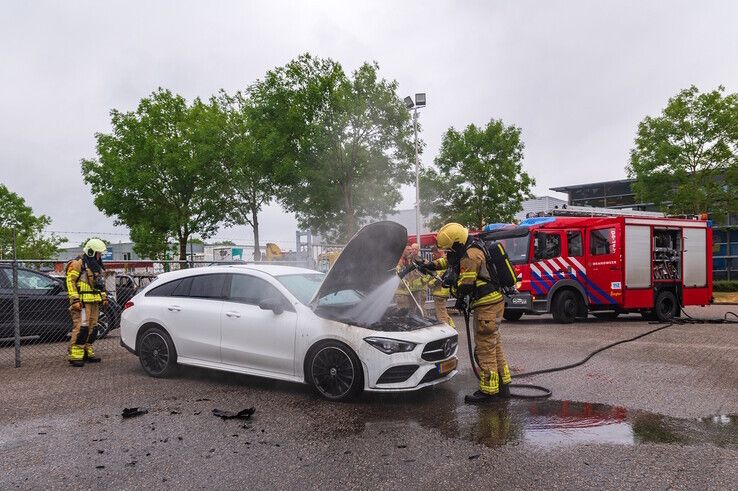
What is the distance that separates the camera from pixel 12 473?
13.6 ft

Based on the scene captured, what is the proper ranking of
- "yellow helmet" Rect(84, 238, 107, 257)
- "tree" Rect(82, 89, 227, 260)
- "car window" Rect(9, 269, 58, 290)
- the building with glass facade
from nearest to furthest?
"yellow helmet" Rect(84, 238, 107, 257)
"car window" Rect(9, 269, 58, 290)
"tree" Rect(82, 89, 227, 260)
the building with glass facade

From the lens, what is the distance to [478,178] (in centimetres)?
2866

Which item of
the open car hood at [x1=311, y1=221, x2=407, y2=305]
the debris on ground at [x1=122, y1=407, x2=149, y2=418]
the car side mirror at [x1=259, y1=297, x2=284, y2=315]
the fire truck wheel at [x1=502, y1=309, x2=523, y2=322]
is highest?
the open car hood at [x1=311, y1=221, x2=407, y2=305]

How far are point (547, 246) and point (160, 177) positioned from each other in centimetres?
2427

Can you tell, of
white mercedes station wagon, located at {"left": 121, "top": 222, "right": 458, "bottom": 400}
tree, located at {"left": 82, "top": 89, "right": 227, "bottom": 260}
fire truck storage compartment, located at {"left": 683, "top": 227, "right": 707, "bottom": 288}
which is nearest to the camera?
white mercedes station wagon, located at {"left": 121, "top": 222, "right": 458, "bottom": 400}

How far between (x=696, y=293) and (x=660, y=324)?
1.99 m

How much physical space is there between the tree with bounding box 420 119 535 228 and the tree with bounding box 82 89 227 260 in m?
11.5

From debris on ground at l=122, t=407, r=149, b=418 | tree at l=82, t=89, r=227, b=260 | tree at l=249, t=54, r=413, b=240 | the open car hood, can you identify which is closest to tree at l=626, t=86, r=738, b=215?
tree at l=249, t=54, r=413, b=240

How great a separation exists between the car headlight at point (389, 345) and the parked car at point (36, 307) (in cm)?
760

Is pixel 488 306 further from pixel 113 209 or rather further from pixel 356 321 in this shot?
pixel 113 209

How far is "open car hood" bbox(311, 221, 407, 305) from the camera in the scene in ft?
20.0

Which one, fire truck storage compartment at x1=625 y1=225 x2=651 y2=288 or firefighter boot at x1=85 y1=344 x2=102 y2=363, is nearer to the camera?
firefighter boot at x1=85 y1=344 x2=102 y2=363

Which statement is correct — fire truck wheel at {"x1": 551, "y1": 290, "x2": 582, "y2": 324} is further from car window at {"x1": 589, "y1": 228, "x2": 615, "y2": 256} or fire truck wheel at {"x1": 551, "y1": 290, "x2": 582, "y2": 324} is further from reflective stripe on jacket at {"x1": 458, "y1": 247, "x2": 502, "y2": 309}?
reflective stripe on jacket at {"x1": 458, "y1": 247, "x2": 502, "y2": 309}

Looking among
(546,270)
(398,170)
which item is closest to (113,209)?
(398,170)
